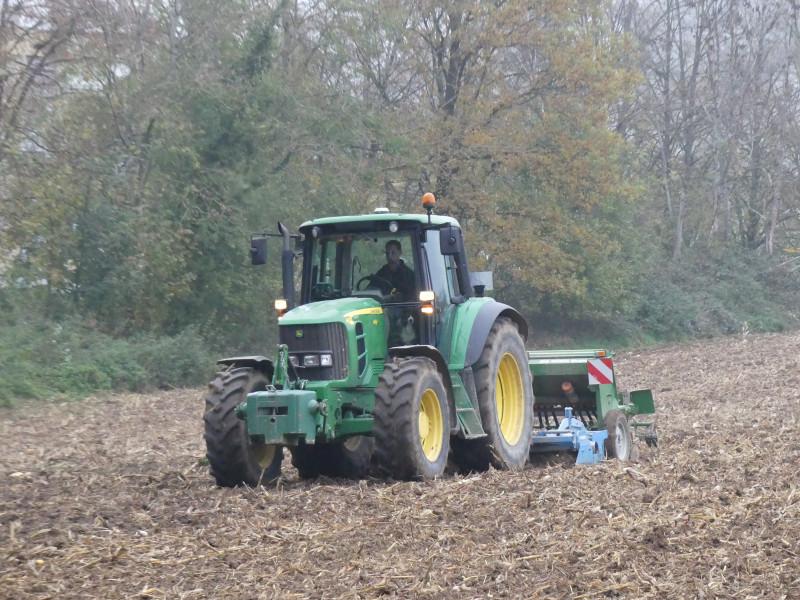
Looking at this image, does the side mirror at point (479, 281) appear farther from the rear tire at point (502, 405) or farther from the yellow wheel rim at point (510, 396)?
the yellow wheel rim at point (510, 396)

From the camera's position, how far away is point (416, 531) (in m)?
7.24

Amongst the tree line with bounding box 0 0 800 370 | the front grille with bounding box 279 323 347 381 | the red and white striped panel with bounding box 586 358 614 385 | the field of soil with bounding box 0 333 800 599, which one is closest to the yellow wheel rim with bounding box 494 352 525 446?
the field of soil with bounding box 0 333 800 599

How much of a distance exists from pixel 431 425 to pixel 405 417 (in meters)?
0.79

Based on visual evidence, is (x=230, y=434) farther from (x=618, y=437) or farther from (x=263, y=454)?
(x=618, y=437)

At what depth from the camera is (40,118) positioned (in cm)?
2038

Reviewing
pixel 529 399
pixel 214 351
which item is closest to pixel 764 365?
pixel 214 351

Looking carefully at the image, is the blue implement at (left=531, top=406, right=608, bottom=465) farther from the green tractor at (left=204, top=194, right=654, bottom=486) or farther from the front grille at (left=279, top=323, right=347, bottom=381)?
the front grille at (left=279, top=323, right=347, bottom=381)

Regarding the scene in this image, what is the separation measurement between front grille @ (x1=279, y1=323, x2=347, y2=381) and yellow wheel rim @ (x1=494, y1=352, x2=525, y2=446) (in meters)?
1.93

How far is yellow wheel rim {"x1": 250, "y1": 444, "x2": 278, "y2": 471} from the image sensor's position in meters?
9.43

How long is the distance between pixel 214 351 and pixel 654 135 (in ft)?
75.6

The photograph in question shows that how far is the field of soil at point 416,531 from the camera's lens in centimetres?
609

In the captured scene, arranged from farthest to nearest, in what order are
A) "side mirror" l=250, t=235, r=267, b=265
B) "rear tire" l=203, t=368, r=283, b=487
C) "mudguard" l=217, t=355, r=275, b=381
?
"side mirror" l=250, t=235, r=267, b=265 → "mudguard" l=217, t=355, r=275, b=381 → "rear tire" l=203, t=368, r=283, b=487

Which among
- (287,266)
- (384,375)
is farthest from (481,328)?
(287,266)

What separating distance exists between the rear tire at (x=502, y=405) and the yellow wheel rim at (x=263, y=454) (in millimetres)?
1600
